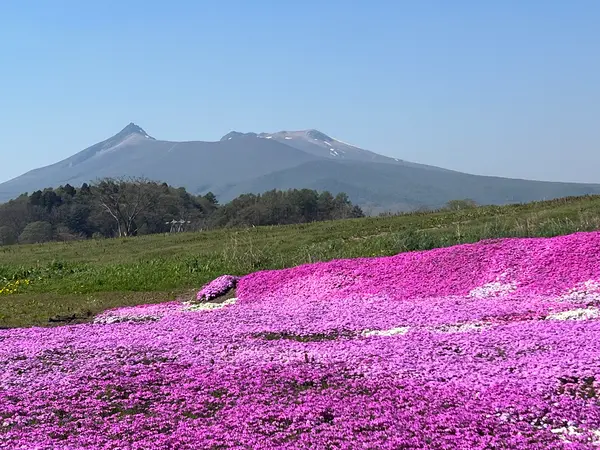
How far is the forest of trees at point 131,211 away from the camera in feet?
341

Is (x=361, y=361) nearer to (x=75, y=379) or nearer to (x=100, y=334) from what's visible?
(x=75, y=379)

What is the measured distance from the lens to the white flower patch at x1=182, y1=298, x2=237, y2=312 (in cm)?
2255

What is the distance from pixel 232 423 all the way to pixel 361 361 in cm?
353

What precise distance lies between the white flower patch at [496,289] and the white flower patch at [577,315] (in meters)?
4.18

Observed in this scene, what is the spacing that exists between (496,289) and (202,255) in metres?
23.0

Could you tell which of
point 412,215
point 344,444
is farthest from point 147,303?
point 412,215

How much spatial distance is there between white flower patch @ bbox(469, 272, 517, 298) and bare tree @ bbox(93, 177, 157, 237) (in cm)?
8421

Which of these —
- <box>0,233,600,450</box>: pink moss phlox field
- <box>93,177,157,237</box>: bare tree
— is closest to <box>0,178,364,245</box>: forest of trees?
<box>93,177,157,237</box>: bare tree

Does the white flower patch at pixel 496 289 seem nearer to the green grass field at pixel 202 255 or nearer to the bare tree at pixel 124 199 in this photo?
the green grass field at pixel 202 255

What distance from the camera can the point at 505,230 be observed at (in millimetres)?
30875

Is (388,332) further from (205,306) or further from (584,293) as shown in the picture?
(205,306)

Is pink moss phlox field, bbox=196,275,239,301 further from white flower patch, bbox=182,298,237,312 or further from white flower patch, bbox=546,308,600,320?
white flower patch, bbox=546,308,600,320

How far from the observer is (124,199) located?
4060 inches

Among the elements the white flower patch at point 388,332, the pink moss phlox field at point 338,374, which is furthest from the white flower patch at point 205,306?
the white flower patch at point 388,332
